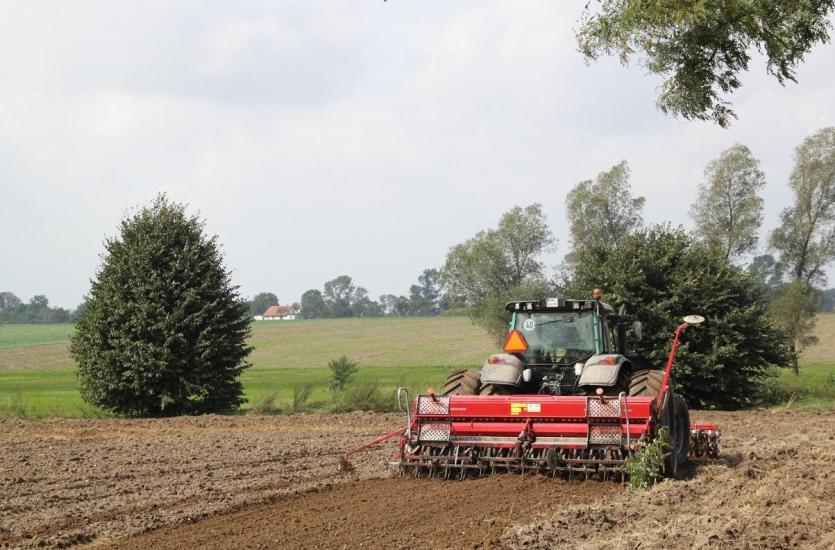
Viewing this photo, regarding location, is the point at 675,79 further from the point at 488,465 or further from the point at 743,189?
the point at 743,189

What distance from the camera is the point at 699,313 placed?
979 inches

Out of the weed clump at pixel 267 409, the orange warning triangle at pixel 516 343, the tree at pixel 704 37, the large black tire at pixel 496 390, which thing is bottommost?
the weed clump at pixel 267 409

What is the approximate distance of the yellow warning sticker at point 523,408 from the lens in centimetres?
1084

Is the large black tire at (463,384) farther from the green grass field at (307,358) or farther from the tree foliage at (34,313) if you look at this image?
the tree foliage at (34,313)

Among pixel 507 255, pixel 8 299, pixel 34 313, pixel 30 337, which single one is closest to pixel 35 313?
pixel 34 313

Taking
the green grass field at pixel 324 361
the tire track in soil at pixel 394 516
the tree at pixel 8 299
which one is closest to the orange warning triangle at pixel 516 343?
the tire track in soil at pixel 394 516

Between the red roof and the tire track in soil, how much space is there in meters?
139

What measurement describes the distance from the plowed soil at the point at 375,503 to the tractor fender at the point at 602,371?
1.38 meters

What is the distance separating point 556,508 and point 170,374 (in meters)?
17.4

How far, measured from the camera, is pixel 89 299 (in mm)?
25125

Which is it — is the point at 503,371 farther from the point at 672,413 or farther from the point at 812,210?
the point at 812,210

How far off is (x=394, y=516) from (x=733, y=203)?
132ft

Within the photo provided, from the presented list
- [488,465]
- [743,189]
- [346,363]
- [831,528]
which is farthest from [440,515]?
[743,189]

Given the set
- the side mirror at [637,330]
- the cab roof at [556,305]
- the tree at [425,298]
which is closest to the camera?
the cab roof at [556,305]
